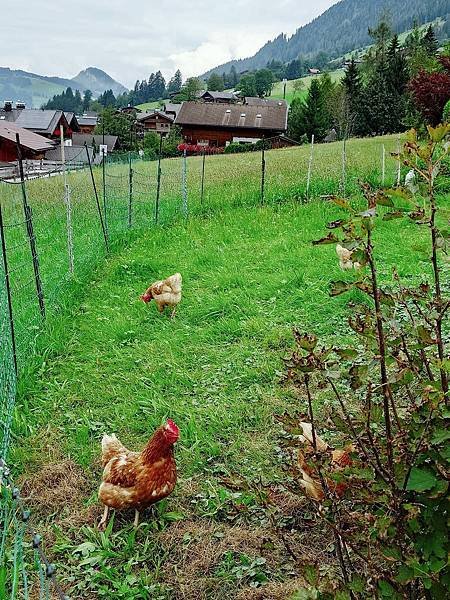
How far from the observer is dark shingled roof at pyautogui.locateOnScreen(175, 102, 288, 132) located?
47.1 m

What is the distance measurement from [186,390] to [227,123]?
4516cm

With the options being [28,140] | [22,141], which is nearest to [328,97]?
[28,140]

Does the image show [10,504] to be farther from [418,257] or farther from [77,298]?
[418,257]

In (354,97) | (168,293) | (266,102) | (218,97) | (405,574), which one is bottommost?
(168,293)

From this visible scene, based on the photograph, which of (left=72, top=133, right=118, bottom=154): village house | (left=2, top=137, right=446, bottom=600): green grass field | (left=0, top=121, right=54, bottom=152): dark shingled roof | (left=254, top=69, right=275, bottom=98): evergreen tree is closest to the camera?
(left=2, top=137, right=446, bottom=600): green grass field

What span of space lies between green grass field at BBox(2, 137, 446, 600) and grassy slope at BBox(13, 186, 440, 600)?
0.04 ft

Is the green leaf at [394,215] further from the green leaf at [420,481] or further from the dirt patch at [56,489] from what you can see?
the dirt patch at [56,489]

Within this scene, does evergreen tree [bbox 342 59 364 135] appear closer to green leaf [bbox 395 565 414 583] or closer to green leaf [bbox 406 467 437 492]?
green leaf [bbox 406 467 437 492]

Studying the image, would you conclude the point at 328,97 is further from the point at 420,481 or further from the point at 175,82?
the point at 175,82

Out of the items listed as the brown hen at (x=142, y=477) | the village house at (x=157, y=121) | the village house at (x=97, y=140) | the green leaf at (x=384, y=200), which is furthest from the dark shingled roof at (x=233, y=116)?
the green leaf at (x=384, y=200)

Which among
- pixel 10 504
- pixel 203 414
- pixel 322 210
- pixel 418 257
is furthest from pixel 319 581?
pixel 322 210

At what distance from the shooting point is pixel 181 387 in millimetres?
4613

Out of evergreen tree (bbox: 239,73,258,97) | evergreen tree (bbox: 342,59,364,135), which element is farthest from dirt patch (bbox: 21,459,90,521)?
evergreen tree (bbox: 239,73,258,97)

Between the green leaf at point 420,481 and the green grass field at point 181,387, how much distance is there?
0.54m
